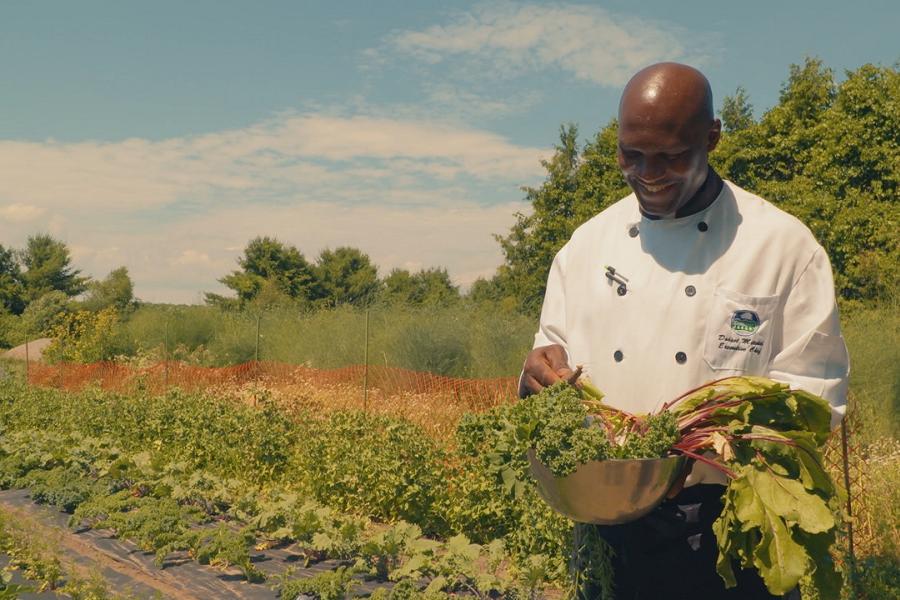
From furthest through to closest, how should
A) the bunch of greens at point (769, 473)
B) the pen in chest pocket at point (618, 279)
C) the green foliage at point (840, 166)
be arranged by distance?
the green foliage at point (840, 166)
the pen in chest pocket at point (618, 279)
the bunch of greens at point (769, 473)

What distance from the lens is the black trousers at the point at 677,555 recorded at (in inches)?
85.5

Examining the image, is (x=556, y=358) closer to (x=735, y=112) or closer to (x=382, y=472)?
(x=382, y=472)

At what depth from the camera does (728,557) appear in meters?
1.96

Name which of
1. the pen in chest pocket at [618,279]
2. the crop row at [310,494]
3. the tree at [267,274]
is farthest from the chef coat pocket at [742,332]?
the tree at [267,274]

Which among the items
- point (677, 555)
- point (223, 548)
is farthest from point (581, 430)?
point (223, 548)

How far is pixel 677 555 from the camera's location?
7.27 feet

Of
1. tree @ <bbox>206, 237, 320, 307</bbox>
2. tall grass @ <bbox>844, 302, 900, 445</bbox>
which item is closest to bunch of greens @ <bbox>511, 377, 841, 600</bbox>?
tall grass @ <bbox>844, 302, 900, 445</bbox>

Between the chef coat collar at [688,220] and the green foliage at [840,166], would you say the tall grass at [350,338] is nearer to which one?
the green foliage at [840,166]

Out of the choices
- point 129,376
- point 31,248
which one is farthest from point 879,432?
point 31,248

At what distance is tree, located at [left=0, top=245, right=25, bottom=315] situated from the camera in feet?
134

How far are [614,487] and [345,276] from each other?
46.5 metres

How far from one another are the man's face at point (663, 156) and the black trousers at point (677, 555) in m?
0.74

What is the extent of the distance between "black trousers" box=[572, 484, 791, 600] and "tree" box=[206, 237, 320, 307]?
40.2 metres

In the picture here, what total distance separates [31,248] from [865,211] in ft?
126
